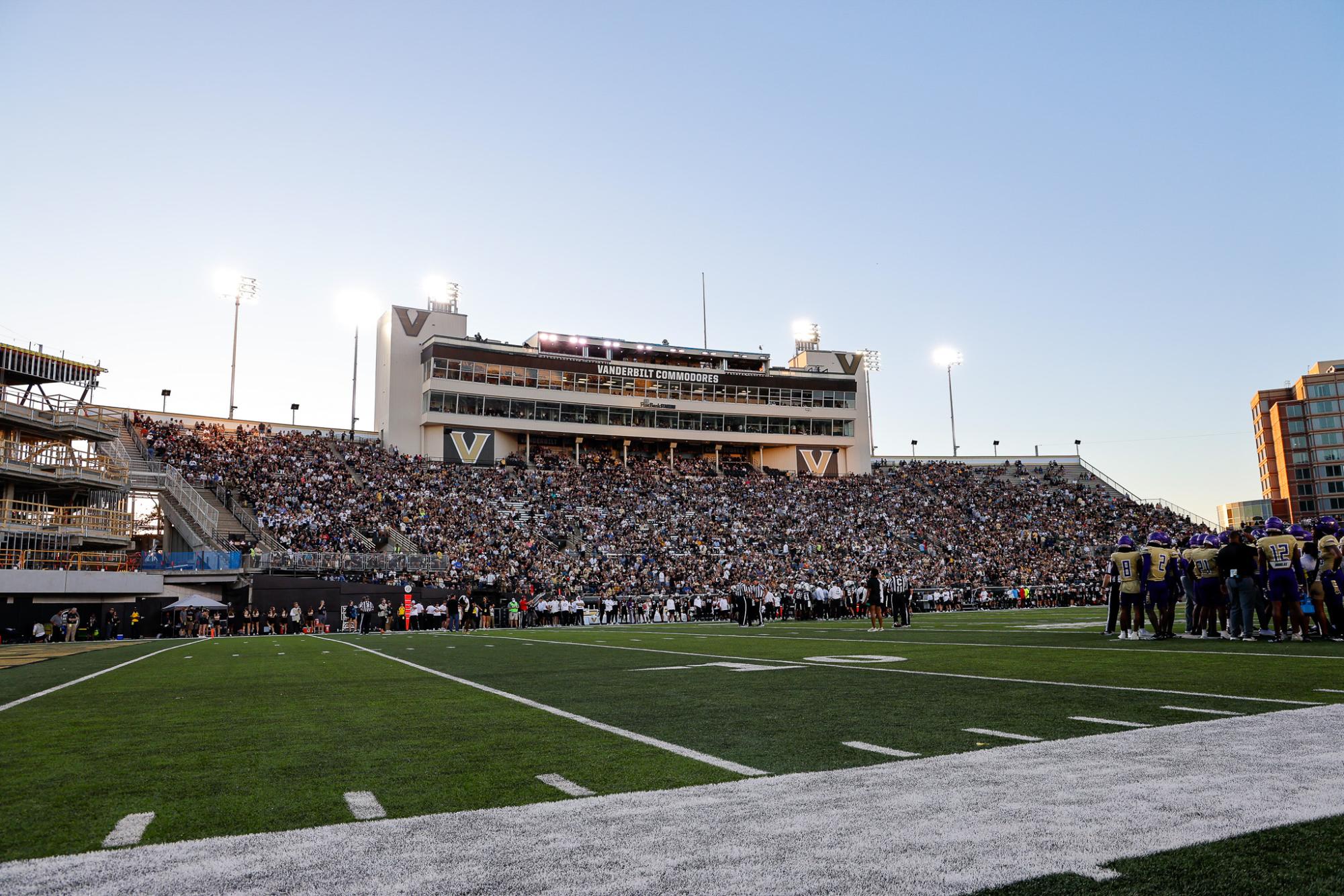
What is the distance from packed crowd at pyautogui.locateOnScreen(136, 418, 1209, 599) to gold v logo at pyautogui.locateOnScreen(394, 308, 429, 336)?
8.91 m

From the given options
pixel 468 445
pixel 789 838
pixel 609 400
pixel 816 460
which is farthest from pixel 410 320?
pixel 789 838

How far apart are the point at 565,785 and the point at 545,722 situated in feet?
7.84

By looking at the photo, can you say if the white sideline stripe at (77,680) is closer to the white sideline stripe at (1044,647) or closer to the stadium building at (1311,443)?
the white sideline stripe at (1044,647)

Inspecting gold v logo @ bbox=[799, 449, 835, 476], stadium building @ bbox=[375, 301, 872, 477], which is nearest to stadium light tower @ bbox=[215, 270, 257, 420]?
stadium building @ bbox=[375, 301, 872, 477]

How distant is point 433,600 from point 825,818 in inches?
1270

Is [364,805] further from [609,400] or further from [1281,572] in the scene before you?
[609,400]

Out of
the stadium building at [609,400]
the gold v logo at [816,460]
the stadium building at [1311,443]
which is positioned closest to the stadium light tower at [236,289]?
the stadium building at [609,400]

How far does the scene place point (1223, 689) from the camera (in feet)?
24.8

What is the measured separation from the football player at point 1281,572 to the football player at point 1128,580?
5.64ft

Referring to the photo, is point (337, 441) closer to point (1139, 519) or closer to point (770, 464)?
point (770, 464)

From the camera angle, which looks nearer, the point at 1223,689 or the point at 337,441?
the point at 1223,689

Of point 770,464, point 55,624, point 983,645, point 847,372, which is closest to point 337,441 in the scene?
point 55,624

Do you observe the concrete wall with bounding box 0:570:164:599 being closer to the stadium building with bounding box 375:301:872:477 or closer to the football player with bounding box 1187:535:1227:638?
the stadium building with bounding box 375:301:872:477

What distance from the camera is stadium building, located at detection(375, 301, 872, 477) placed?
56.4 metres
